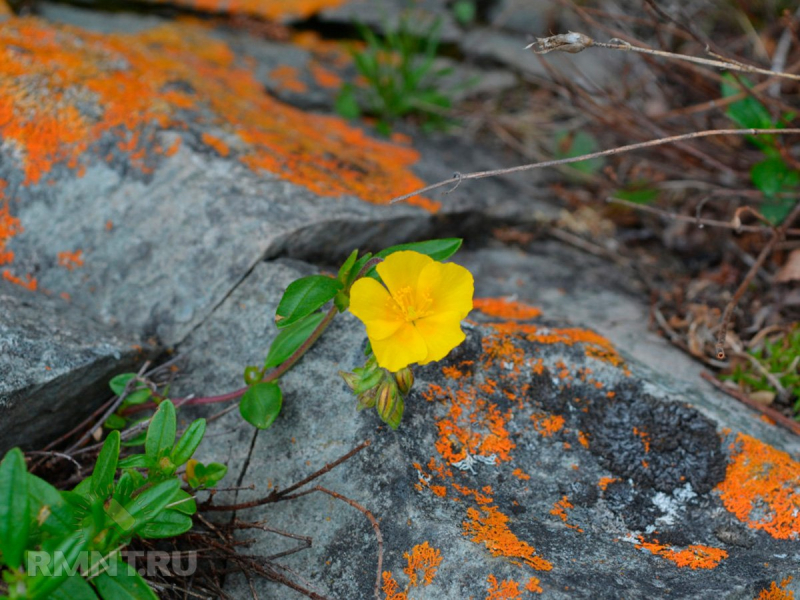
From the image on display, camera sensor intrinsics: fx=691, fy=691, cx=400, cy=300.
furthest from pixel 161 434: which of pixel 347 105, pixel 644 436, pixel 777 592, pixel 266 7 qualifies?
pixel 266 7

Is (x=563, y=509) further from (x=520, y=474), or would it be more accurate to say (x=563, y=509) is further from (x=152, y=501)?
(x=152, y=501)

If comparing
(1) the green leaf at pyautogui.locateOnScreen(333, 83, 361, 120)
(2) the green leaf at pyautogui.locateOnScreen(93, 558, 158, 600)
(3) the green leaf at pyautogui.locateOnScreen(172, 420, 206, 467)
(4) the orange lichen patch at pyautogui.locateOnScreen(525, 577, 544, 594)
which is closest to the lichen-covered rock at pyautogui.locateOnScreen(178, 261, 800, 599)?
(4) the orange lichen patch at pyautogui.locateOnScreen(525, 577, 544, 594)

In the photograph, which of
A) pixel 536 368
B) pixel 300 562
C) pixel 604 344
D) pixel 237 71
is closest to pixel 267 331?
pixel 300 562

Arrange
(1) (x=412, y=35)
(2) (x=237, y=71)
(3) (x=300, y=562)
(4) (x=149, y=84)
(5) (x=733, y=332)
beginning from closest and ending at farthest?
(3) (x=300, y=562) → (5) (x=733, y=332) → (4) (x=149, y=84) → (2) (x=237, y=71) → (1) (x=412, y=35)

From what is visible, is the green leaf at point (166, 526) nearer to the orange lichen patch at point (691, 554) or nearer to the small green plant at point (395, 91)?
the orange lichen patch at point (691, 554)

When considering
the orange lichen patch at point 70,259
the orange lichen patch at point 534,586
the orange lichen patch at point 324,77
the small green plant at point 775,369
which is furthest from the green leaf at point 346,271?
the orange lichen patch at point 324,77

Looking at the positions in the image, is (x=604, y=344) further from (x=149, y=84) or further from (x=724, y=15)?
(x=724, y=15)
